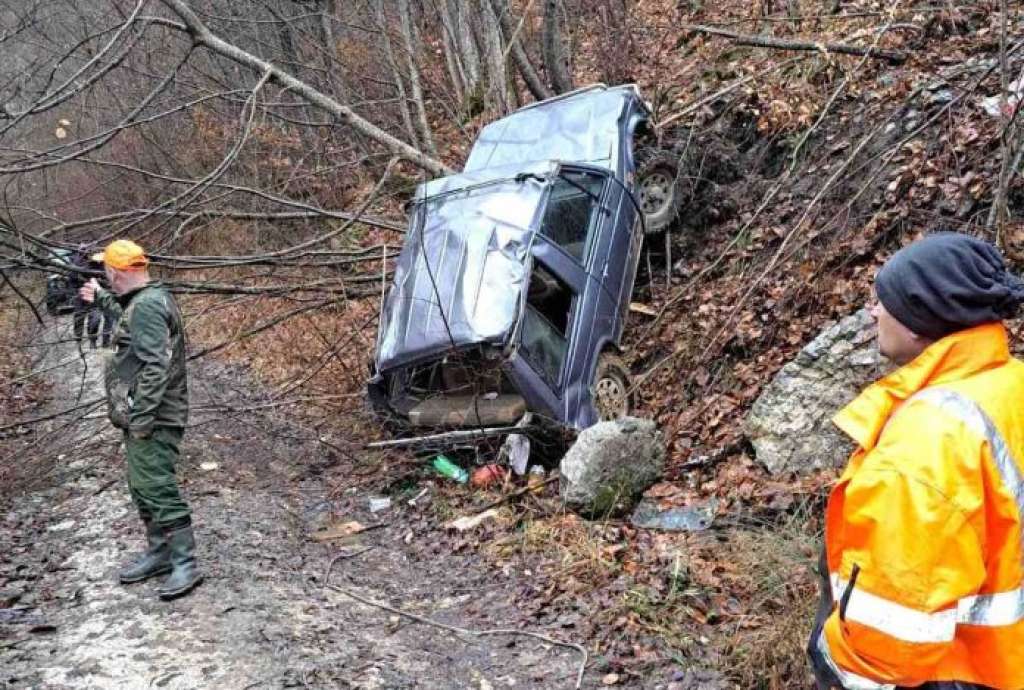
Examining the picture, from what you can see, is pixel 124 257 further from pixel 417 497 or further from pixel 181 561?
pixel 417 497

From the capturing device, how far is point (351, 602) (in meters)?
4.70

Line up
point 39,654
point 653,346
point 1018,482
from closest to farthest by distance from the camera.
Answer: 1. point 1018,482
2. point 39,654
3. point 653,346

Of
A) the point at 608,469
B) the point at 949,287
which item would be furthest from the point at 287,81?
the point at 949,287

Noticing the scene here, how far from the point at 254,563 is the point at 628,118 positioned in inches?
210

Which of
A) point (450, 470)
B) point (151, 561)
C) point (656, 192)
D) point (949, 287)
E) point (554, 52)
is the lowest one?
point (450, 470)

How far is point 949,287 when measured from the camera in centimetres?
169

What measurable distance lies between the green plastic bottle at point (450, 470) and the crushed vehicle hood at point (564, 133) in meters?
2.92

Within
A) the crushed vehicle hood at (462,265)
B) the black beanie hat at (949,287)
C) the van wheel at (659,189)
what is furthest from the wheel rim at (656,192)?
the black beanie hat at (949,287)

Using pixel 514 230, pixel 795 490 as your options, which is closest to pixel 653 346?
pixel 514 230

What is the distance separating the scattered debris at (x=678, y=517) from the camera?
477 centimetres

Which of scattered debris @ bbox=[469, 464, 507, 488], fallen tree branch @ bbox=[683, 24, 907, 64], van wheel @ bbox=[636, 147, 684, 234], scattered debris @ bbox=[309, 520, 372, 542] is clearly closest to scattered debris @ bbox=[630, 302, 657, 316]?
van wheel @ bbox=[636, 147, 684, 234]

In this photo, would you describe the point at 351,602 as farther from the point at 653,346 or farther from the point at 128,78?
the point at 128,78

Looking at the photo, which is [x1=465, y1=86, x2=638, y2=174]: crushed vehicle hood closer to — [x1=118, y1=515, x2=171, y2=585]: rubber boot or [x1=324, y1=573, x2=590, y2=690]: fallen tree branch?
[x1=324, y1=573, x2=590, y2=690]: fallen tree branch

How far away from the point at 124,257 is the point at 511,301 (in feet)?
8.06
